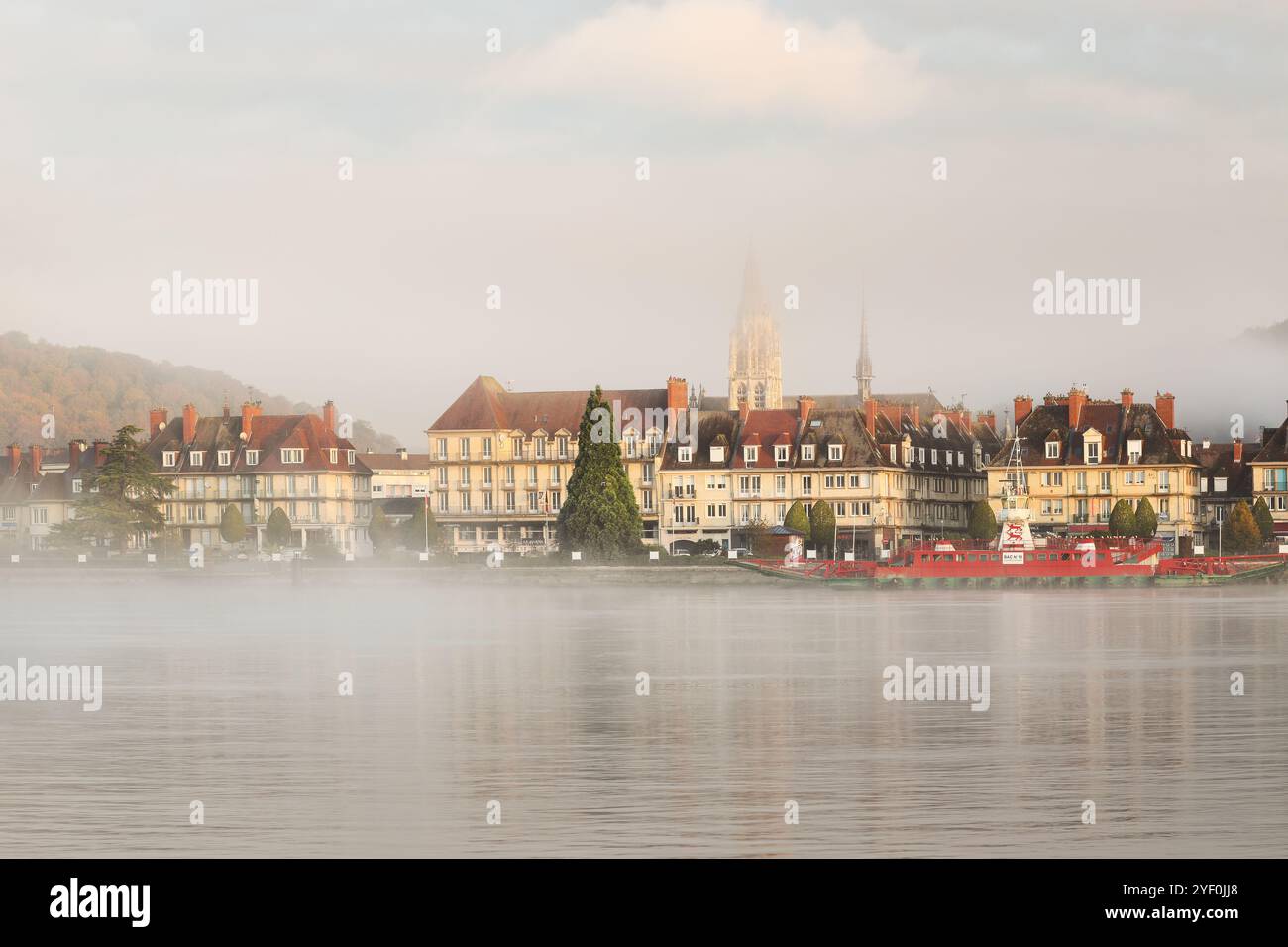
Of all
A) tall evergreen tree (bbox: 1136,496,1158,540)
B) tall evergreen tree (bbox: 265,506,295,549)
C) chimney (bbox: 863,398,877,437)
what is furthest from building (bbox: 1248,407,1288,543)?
tall evergreen tree (bbox: 265,506,295,549)

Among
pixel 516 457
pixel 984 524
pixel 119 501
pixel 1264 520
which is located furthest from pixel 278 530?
pixel 1264 520

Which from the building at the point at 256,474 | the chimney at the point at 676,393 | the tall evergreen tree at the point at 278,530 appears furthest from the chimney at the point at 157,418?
the chimney at the point at 676,393

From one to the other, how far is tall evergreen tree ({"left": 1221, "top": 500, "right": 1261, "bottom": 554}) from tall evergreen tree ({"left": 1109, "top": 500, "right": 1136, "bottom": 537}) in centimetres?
570

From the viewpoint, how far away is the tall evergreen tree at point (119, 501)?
4855 inches

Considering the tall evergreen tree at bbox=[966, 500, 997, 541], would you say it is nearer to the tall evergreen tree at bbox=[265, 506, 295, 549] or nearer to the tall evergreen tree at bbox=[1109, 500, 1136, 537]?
the tall evergreen tree at bbox=[1109, 500, 1136, 537]

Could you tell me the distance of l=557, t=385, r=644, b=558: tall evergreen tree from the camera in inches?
3957

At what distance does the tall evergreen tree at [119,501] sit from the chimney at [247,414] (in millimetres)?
16543

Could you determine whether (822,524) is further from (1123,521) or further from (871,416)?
(1123,521)

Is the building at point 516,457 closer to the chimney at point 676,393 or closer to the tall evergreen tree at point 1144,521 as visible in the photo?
the chimney at point 676,393
